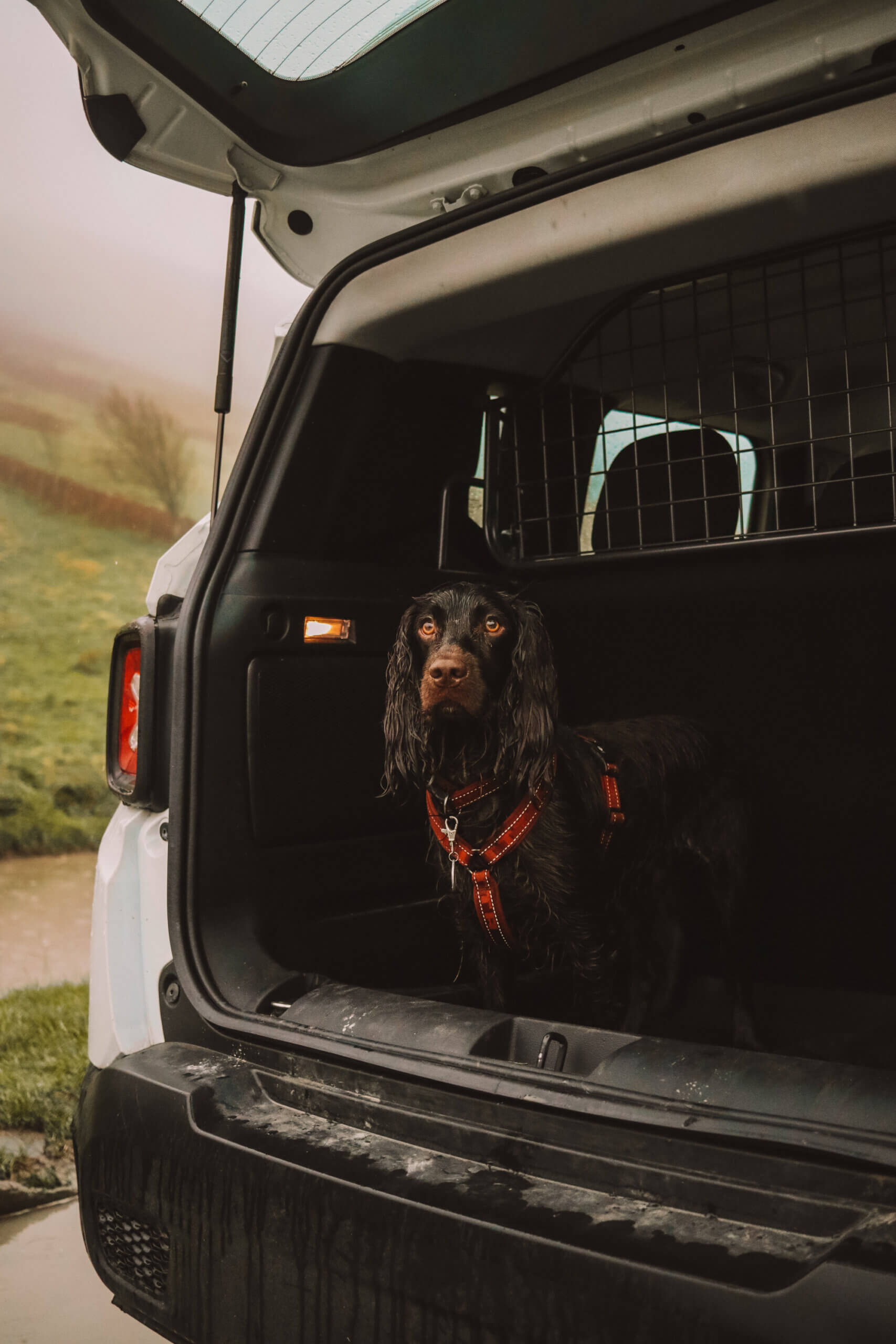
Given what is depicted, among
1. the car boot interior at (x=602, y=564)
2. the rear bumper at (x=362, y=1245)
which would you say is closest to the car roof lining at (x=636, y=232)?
the car boot interior at (x=602, y=564)

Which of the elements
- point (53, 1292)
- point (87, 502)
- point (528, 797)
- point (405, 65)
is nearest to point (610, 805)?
point (528, 797)

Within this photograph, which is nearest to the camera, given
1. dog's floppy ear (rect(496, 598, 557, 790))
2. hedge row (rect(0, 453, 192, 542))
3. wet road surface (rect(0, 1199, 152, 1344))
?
dog's floppy ear (rect(496, 598, 557, 790))

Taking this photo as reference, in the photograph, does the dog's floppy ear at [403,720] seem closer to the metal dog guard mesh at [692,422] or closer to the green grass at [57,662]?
the metal dog guard mesh at [692,422]

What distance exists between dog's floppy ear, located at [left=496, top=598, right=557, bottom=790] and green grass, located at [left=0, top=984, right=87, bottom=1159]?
8.55ft

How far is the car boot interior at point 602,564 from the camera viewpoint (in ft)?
5.74

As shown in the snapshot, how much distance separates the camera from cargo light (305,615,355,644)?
6.77ft

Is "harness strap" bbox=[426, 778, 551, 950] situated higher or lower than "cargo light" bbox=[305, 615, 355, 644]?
lower

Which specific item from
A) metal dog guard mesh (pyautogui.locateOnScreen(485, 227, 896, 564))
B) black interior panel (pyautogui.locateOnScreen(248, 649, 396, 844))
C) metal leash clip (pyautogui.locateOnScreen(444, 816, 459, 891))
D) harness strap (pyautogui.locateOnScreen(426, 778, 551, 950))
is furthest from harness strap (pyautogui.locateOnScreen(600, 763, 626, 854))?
metal dog guard mesh (pyautogui.locateOnScreen(485, 227, 896, 564))

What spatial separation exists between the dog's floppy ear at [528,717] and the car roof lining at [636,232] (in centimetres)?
66

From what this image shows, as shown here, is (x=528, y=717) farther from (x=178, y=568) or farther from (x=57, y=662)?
(x=57, y=662)

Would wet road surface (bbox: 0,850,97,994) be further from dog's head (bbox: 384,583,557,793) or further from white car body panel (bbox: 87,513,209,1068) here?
dog's head (bbox: 384,583,557,793)

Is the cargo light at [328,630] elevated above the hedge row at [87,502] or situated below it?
below

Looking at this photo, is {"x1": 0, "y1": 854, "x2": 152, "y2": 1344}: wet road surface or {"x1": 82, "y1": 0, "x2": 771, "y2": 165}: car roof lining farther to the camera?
{"x1": 0, "y1": 854, "x2": 152, "y2": 1344}: wet road surface

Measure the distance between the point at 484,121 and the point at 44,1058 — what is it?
419 centimetres
